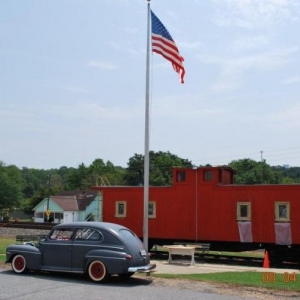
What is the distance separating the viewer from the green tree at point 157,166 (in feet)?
290

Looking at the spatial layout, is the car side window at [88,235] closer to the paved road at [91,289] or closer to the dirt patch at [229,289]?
the paved road at [91,289]

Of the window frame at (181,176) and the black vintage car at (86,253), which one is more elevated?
the window frame at (181,176)

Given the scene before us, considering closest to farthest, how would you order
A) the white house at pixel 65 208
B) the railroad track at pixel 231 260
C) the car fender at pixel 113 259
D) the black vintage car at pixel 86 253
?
the car fender at pixel 113 259 < the black vintage car at pixel 86 253 < the railroad track at pixel 231 260 < the white house at pixel 65 208

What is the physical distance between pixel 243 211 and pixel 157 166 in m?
71.6

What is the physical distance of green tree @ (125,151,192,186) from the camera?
8847 cm

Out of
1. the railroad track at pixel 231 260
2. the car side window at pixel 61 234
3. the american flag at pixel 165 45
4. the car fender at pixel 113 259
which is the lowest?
the railroad track at pixel 231 260

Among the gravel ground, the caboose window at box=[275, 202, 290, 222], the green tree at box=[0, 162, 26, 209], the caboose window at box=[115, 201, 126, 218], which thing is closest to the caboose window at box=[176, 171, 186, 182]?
the caboose window at box=[115, 201, 126, 218]

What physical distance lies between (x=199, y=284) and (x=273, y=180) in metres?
96.3

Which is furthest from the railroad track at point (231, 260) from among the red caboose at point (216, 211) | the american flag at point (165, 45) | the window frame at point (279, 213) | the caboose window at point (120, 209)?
the american flag at point (165, 45)

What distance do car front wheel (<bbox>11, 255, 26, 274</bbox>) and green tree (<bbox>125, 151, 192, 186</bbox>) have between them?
72908mm

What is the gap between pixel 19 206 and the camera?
9606cm

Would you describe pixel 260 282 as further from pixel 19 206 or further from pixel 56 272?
pixel 19 206

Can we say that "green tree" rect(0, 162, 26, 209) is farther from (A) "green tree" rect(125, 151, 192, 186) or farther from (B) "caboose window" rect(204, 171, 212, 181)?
(B) "caboose window" rect(204, 171, 212, 181)

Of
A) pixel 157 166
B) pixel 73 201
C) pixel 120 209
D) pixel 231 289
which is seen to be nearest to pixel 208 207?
pixel 120 209
